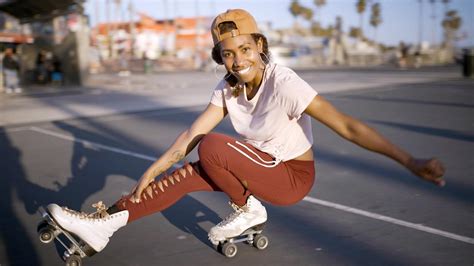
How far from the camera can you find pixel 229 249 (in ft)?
12.0

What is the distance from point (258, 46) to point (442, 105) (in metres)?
11.3

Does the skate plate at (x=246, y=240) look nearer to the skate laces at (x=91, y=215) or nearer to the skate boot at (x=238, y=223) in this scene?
the skate boot at (x=238, y=223)

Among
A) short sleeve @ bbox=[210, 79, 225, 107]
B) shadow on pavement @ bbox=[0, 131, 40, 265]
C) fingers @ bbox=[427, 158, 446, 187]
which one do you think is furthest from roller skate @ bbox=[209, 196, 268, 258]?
fingers @ bbox=[427, 158, 446, 187]

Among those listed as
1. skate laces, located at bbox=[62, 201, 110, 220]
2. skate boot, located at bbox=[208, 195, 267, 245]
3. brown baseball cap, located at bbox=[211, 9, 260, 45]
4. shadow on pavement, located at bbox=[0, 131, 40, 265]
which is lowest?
shadow on pavement, located at bbox=[0, 131, 40, 265]

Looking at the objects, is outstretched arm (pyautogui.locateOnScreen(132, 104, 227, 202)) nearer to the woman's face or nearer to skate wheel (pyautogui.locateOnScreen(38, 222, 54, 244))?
the woman's face

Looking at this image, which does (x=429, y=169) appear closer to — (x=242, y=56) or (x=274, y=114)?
(x=274, y=114)

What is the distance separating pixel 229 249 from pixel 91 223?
3.10 feet

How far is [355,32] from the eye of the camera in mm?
125938

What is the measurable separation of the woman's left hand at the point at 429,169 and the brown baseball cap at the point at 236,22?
4.18 ft

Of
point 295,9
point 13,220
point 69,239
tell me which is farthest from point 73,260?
point 295,9

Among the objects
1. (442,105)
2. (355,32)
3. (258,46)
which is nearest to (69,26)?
(442,105)

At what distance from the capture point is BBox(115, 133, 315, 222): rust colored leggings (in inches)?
130

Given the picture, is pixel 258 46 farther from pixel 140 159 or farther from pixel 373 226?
pixel 140 159

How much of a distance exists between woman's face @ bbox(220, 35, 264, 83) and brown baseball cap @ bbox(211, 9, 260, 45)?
3cm
